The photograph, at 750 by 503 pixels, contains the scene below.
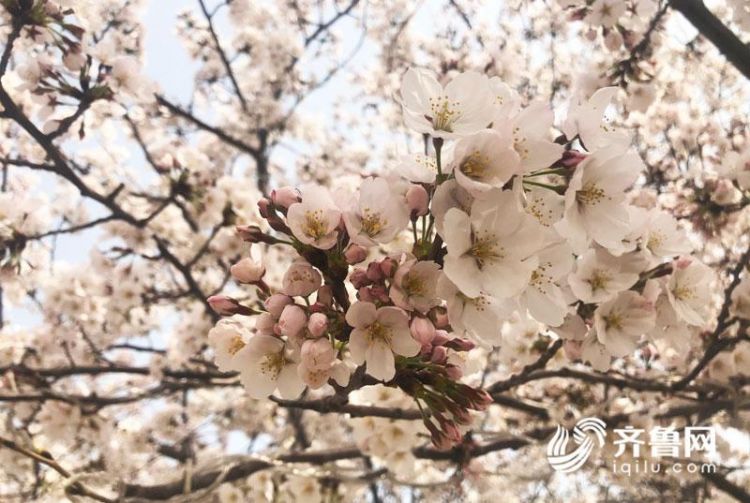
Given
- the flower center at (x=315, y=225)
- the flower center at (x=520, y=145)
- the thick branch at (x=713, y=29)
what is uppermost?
the thick branch at (x=713, y=29)

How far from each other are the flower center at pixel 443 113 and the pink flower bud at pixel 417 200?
123 mm

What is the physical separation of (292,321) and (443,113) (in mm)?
430

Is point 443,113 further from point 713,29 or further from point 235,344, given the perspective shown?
point 713,29

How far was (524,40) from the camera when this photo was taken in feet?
21.3

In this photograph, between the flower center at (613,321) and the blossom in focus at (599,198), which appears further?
the flower center at (613,321)

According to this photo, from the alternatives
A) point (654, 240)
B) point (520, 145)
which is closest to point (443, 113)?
point (520, 145)

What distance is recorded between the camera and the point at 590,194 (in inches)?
39.8

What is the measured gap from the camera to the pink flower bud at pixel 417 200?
0.95 meters

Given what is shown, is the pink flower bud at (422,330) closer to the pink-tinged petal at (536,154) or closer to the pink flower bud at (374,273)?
the pink flower bud at (374,273)

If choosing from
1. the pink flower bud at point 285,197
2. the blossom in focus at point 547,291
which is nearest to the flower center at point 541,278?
the blossom in focus at point 547,291

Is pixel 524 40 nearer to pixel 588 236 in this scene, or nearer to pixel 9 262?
pixel 9 262

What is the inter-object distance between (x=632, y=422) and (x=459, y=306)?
1.75 meters

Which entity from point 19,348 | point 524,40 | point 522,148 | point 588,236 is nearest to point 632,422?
point 588,236

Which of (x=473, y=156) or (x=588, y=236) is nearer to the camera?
(x=473, y=156)
